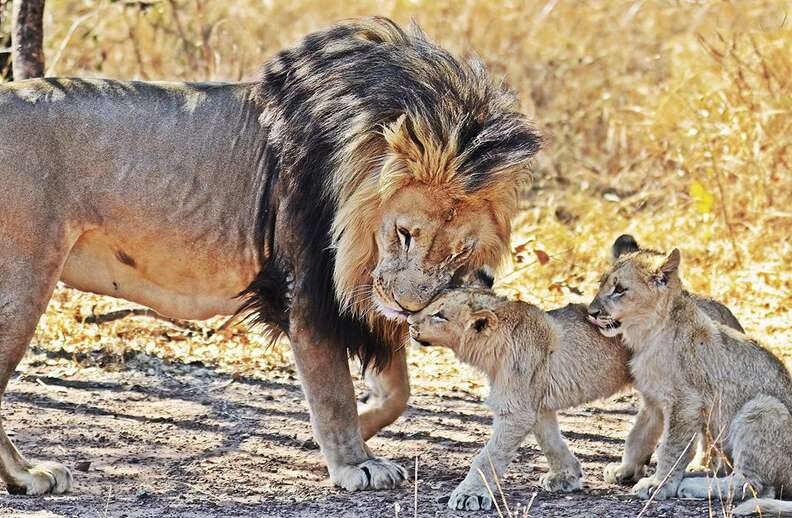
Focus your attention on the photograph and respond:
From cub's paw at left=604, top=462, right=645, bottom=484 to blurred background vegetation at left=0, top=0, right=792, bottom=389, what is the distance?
4.92 ft

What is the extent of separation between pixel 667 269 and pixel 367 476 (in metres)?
1.18

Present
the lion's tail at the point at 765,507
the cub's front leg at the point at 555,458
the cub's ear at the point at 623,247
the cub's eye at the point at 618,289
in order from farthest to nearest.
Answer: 1. the cub's ear at the point at 623,247
2. the cub's front leg at the point at 555,458
3. the cub's eye at the point at 618,289
4. the lion's tail at the point at 765,507

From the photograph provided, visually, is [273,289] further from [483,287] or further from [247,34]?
[247,34]

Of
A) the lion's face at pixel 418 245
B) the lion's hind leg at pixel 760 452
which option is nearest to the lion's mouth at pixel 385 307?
the lion's face at pixel 418 245

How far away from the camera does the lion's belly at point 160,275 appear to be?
443cm

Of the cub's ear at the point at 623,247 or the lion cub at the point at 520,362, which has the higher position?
the cub's ear at the point at 623,247

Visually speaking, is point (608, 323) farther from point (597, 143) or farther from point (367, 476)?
point (597, 143)

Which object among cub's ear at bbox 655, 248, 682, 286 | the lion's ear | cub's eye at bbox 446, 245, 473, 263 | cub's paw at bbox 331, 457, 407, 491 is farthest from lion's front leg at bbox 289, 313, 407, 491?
cub's ear at bbox 655, 248, 682, 286

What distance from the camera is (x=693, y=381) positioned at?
3.93 m

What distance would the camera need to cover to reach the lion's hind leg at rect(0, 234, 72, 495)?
13.4 feet

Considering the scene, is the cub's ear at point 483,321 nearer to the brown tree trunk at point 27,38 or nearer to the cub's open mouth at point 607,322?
the cub's open mouth at point 607,322

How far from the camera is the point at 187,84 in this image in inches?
180

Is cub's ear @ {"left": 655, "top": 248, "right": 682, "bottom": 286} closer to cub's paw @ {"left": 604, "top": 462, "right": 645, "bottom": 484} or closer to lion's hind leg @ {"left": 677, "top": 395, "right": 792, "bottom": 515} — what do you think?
lion's hind leg @ {"left": 677, "top": 395, "right": 792, "bottom": 515}

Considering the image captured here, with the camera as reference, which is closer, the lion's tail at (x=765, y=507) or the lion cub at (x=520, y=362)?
the lion's tail at (x=765, y=507)
